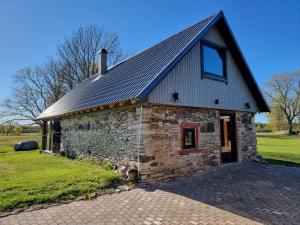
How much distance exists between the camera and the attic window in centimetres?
954

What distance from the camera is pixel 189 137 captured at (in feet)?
29.1

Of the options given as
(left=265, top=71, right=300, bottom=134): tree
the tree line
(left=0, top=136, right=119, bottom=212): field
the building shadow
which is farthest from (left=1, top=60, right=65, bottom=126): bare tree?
(left=265, top=71, right=300, bottom=134): tree

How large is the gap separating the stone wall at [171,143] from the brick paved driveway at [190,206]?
2.04ft

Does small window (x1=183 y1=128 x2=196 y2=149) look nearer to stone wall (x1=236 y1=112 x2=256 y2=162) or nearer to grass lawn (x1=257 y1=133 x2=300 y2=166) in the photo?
stone wall (x1=236 y1=112 x2=256 y2=162)

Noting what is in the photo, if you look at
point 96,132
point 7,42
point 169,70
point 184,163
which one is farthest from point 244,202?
point 7,42

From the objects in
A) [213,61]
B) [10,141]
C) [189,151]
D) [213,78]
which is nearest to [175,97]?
[189,151]

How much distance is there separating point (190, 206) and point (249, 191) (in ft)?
7.10

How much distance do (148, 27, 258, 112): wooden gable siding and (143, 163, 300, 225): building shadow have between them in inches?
102

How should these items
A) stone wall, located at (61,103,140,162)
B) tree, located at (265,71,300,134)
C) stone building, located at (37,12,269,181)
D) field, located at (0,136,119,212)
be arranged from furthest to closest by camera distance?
tree, located at (265,71,300,134) < stone wall, located at (61,103,140,162) < stone building, located at (37,12,269,181) < field, located at (0,136,119,212)

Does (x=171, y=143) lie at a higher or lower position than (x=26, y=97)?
lower

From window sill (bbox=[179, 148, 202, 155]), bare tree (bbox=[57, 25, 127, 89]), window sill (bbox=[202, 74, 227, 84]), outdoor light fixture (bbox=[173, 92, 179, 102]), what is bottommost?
window sill (bbox=[179, 148, 202, 155])

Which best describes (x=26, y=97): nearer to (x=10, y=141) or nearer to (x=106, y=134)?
(x=10, y=141)

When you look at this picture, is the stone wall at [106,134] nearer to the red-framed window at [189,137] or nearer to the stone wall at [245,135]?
the red-framed window at [189,137]

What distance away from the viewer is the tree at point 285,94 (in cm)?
4366
